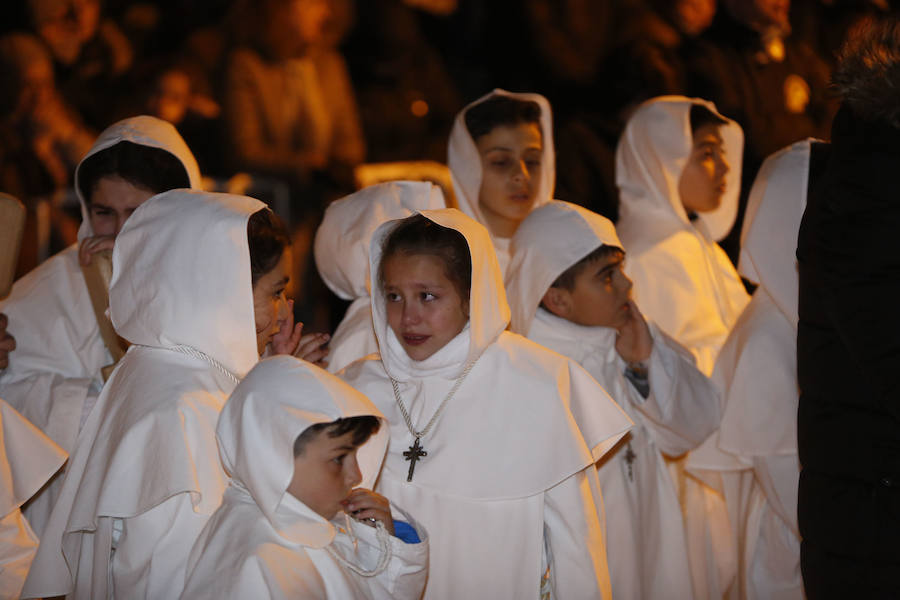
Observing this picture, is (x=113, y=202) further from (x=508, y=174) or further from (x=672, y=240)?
(x=672, y=240)

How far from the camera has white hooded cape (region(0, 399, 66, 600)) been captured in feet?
11.2

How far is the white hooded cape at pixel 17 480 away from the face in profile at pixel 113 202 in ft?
3.14

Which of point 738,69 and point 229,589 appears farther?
point 738,69

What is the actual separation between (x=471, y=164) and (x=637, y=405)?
6.01ft

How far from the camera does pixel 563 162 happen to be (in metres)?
7.94

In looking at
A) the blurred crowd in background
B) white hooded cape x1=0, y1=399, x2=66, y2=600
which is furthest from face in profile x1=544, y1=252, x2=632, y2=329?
the blurred crowd in background

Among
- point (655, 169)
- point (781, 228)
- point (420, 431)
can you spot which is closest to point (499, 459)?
point (420, 431)

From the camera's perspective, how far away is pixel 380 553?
2951mm

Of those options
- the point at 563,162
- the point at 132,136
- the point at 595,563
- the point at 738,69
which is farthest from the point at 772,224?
the point at 738,69

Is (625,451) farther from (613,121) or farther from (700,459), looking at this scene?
(613,121)

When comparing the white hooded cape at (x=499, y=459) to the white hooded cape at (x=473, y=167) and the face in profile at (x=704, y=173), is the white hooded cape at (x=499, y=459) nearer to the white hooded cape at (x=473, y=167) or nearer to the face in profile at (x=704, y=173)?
the white hooded cape at (x=473, y=167)

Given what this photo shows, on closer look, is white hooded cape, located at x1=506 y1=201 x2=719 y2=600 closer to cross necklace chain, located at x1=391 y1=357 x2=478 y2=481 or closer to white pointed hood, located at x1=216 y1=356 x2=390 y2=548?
cross necklace chain, located at x1=391 y1=357 x2=478 y2=481

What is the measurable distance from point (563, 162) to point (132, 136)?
4.19 m

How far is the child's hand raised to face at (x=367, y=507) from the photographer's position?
296cm
